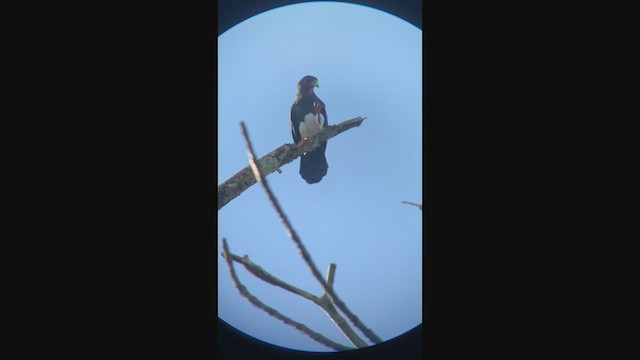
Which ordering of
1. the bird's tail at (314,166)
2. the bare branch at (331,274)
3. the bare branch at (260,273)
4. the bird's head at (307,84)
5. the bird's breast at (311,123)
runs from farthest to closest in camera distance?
the bird's breast at (311,123), the bird's head at (307,84), the bird's tail at (314,166), the bare branch at (331,274), the bare branch at (260,273)

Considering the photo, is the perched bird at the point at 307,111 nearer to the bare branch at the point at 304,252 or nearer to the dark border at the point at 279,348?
the dark border at the point at 279,348

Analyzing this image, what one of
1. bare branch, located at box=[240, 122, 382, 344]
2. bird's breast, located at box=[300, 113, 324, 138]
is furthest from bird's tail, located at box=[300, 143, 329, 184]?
bare branch, located at box=[240, 122, 382, 344]

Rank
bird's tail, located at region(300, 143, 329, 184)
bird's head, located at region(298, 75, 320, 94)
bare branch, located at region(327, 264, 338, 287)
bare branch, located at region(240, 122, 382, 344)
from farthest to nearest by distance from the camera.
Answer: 1. bird's head, located at region(298, 75, 320, 94)
2. bird's tail, located at region(300, 143, 329, 184)
3. bare branch, located at region(327, 264, 338, 287)
4. bare branch, located at region(240, 122, 382, 344)

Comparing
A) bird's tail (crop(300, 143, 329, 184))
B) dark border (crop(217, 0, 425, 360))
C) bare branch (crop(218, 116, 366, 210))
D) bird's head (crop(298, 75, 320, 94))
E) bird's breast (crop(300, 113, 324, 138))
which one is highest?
bird's head (crop(298, 75, 320, 94))

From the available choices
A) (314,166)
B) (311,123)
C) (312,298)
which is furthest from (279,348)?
(311,123)

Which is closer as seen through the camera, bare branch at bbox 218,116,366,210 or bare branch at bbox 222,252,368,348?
bare branch at bbox 222,252,368,348

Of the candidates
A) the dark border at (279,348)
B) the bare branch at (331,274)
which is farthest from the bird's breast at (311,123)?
the bare branch at (331,274)

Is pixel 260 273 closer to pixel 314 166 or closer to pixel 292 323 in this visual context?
pixel 292 323

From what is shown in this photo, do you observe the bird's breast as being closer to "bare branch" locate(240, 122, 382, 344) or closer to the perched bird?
the perched bird

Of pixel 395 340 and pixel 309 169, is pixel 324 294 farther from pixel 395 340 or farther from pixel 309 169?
pixel 309 169
